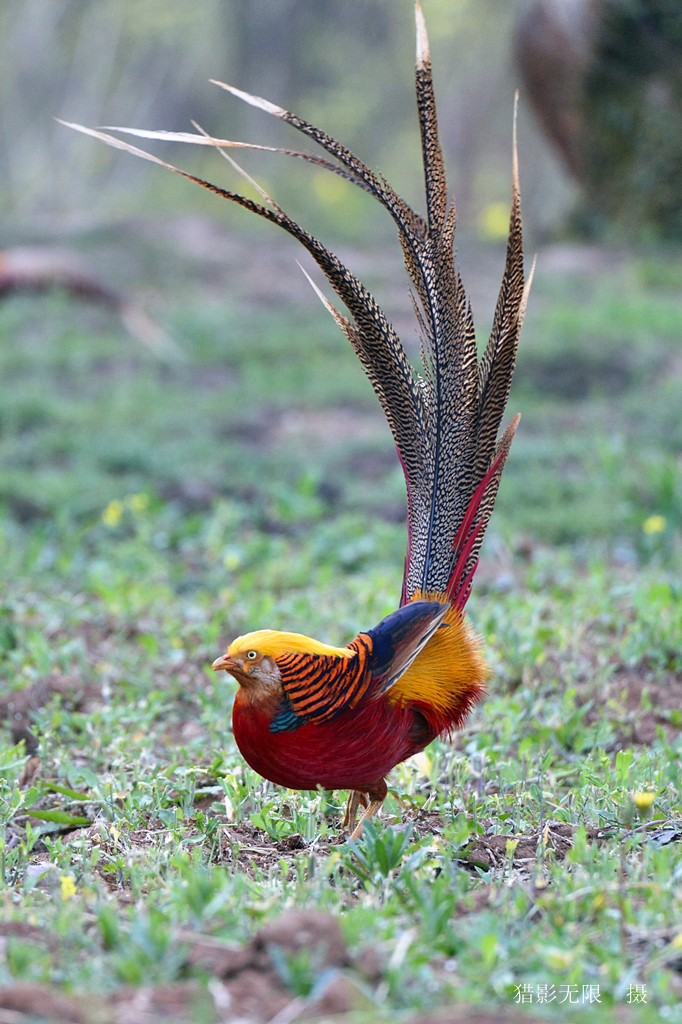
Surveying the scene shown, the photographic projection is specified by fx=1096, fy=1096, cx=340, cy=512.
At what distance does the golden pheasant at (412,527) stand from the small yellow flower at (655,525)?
2.99 metres

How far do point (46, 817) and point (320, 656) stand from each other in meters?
1.01

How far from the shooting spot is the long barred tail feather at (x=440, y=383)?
289 centimetres

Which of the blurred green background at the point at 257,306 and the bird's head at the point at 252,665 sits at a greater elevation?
the blurred green background at the point at 257,306

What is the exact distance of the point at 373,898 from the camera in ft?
7.91

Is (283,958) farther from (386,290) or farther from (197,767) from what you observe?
(386,290)

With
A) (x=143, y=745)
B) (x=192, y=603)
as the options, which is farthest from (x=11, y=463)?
(x=143, y=745)

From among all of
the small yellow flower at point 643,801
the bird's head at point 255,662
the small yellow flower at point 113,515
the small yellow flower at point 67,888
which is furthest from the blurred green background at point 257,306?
the small yellow flower at point 67,888

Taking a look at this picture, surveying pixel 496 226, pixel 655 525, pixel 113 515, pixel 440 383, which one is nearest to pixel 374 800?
pixel 440 383

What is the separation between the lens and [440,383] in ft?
10.1

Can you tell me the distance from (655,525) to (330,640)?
219 cm

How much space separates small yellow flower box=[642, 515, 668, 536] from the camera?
5.89 metres

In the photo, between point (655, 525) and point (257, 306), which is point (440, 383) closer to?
point (655, 525)

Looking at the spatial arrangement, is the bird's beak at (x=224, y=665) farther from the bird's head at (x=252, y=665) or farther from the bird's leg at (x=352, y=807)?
the bird's leg at (x=352, y=807)

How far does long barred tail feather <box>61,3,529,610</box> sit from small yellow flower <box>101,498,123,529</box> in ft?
11.2
